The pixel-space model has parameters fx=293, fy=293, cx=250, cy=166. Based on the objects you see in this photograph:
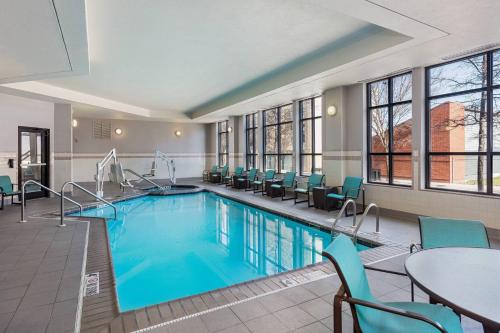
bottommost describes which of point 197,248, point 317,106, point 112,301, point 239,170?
point 197,248

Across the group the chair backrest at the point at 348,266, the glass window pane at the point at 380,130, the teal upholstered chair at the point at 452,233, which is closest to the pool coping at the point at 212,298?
the teal upholstered chair at the point at 452,233

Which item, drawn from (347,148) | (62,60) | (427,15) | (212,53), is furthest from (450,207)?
(62,60)

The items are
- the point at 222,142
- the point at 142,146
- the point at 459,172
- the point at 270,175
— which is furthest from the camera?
the point at 222,142

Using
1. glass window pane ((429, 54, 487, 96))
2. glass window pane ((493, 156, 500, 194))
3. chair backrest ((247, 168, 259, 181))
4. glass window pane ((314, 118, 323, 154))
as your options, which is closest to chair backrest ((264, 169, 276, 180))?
chair backrest ((247, 168, 259, 181))

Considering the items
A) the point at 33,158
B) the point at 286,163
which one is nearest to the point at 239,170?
the point at 286,163

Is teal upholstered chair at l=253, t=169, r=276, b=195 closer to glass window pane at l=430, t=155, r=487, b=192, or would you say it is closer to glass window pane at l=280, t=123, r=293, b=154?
glass window pane at l=280, t=123, r=293, b=154

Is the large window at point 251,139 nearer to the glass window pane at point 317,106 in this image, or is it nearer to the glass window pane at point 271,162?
the glass window pane at point 271,162

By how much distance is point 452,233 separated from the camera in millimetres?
2092

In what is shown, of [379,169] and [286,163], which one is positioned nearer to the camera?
[379,169]

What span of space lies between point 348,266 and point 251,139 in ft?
31.6

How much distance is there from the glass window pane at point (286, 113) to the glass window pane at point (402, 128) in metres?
3.45

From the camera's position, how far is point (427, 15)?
3.12 m

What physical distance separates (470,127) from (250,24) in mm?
3766

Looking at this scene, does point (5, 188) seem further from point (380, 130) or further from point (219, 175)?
point (380, 130)
